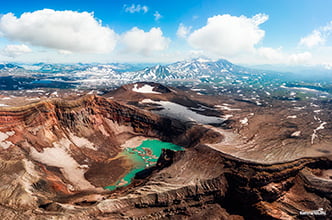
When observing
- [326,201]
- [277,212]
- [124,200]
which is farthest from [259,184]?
[124,200]

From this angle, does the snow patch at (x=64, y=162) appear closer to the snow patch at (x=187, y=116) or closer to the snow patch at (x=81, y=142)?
the snow patch at (x=81, y=142)

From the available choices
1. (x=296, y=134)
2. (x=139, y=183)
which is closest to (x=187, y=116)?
(x=296, y=134)

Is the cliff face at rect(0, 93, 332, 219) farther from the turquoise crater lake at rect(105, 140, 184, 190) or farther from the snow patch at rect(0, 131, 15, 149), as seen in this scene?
the turquoise crater lake at rect(105, 140, 184, 190)

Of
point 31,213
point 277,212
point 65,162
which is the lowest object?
point 65,162

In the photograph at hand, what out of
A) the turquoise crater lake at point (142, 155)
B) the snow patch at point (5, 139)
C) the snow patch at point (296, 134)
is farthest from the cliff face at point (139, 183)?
the snow patch at point (296, 134)

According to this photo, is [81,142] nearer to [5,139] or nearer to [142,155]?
[5,139]

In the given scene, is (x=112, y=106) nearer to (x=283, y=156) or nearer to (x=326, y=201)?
(x=283, y=156)

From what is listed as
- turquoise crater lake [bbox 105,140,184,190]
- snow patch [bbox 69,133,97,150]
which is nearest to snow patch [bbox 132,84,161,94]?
turquoise crater lake [bbox 105,140,184,190]
